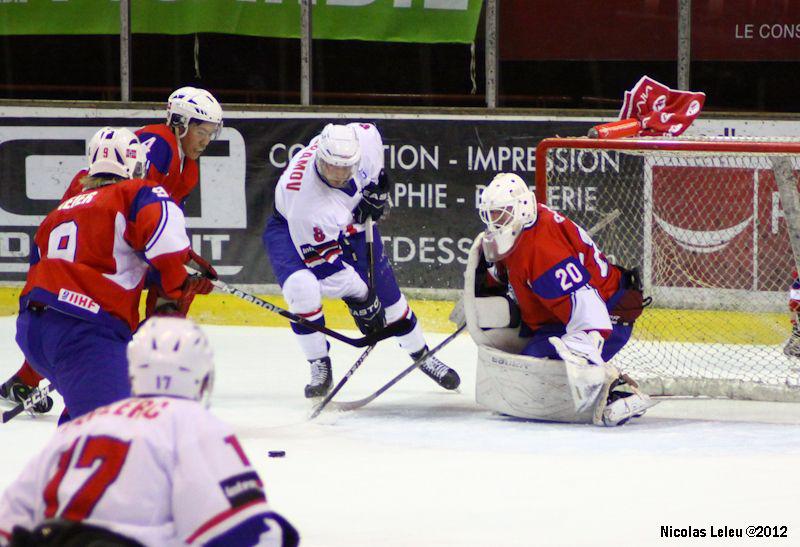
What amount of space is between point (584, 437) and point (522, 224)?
0.64 meters

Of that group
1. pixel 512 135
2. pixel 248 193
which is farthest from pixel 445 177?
pixel 248 193

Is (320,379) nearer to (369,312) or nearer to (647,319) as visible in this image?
(369,312)

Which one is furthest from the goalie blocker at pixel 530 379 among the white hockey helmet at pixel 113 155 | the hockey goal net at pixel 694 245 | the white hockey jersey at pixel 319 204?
the white hockey helmet at pixel 113 155

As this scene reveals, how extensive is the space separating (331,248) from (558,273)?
36.7 inches

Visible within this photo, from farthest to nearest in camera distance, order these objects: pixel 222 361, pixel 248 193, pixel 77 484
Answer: pixel 248 193
pixel 222 361
pixel 77 484

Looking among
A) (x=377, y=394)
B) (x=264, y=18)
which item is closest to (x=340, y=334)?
(x=377, y=394)

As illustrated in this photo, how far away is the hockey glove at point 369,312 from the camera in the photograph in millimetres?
4844

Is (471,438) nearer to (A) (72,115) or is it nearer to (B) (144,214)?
(B) (144,214)

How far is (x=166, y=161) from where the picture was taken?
4.27 m

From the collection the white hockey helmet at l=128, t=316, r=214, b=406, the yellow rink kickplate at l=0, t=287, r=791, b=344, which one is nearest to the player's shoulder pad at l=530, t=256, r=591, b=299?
the yellow rink kickplate at l=0, t=287, r=791, b=344

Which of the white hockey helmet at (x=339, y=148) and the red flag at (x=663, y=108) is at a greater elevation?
the red flag at (x=663, y=108)

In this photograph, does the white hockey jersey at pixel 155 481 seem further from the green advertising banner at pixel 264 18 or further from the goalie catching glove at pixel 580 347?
the green advertising banner at pixel 264 18

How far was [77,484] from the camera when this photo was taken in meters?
1.80

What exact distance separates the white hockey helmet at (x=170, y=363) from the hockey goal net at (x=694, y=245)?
3388 mm
